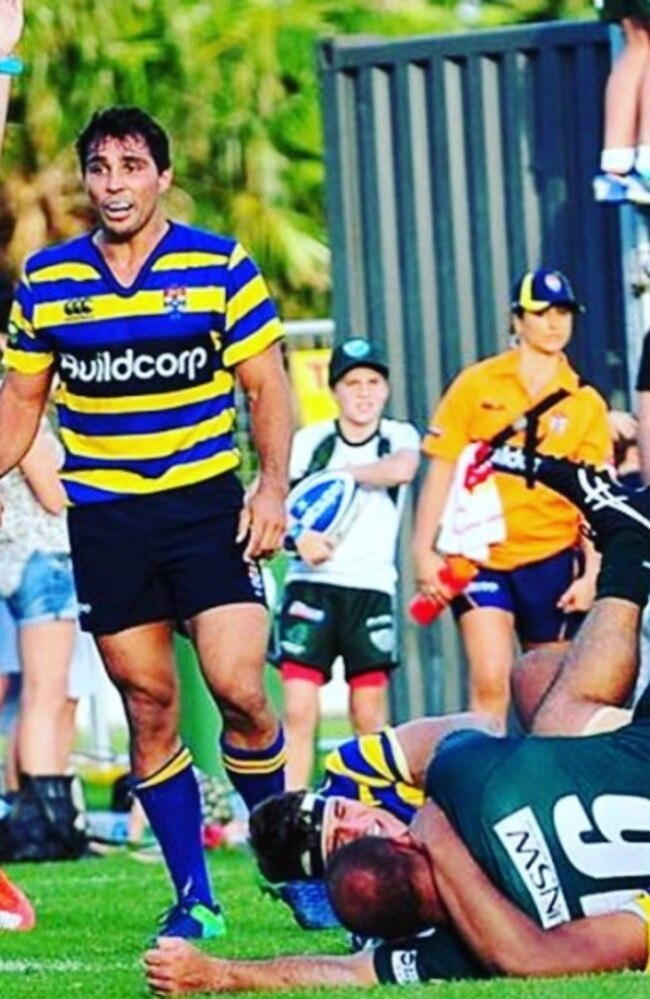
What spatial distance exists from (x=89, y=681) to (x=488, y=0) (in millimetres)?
18485

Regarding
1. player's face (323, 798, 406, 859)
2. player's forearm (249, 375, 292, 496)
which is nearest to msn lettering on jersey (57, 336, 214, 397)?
player's forearm (249, 375, 292, 496)

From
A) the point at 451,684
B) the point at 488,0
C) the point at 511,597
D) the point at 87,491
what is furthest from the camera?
the point at 488,0

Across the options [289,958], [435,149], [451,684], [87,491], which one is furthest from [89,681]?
[289,958]

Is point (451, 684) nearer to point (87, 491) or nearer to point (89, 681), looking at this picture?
point (89, 681)

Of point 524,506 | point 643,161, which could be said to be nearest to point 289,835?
point 524,506

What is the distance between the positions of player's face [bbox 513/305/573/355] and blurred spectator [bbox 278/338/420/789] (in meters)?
0.68

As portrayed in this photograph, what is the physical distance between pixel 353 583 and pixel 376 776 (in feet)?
14.4

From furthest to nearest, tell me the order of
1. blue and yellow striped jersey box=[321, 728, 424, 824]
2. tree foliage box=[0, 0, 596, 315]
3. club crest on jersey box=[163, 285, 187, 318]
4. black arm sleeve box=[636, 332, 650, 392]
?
tree foliage box=[0, 0, 596, 315] → black arm sleeve box=[636, 332, 650, 392] → club crest on jersey box=[163, 285, 187, 318] → blue and yellow striped jersey box=[321, 728, 424, 824]

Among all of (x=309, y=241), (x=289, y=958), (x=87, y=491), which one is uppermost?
(x=87, y=491)

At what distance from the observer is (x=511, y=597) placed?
14.3m

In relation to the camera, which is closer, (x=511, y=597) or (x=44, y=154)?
(x=511, y=597)

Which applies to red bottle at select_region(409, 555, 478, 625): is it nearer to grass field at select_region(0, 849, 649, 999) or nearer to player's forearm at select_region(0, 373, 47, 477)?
grass field at select_region(0, 849, 649, 999)

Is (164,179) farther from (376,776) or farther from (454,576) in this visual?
(454,576)

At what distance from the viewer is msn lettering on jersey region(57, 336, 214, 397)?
1058 centimetres
